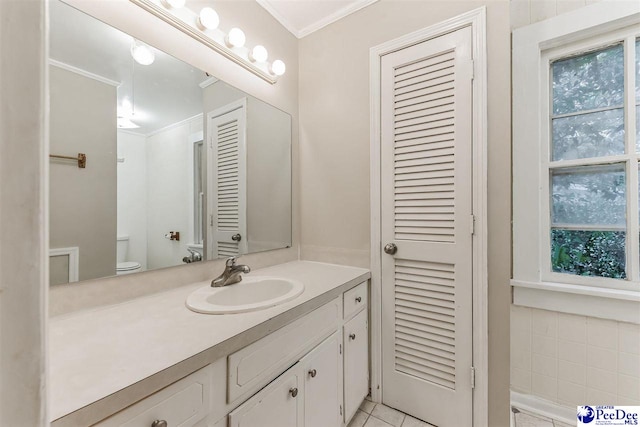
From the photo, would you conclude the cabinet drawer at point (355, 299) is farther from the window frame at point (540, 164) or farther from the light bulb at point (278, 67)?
the light bulb at point (278, 67)

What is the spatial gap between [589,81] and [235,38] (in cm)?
186

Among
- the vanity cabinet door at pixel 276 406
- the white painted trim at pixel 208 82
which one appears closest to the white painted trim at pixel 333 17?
the white painted trim at pixel 208 82

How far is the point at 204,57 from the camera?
1283 millimetres

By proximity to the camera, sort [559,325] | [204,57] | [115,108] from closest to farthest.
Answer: [115,108] → [204,57] → [559,325]

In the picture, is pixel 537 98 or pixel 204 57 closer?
pixel 204 57

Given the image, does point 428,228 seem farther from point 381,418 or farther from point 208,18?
point 208,18

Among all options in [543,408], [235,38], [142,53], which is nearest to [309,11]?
[235,38]

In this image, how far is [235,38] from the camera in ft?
4.43

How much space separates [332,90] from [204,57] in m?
0.77

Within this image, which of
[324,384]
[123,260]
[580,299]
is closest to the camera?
[123,260]

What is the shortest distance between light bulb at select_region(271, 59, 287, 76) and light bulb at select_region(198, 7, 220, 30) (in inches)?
16.4

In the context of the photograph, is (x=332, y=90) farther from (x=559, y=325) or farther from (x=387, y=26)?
(x=559, y=325)

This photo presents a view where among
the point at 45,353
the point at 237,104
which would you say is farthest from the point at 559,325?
the point at 237,104

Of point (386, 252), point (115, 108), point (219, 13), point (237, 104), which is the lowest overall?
point (386, 252)
